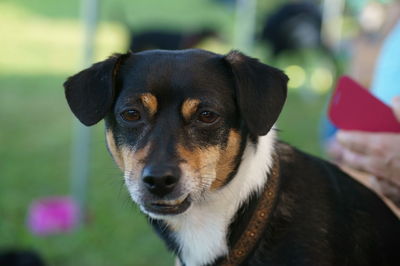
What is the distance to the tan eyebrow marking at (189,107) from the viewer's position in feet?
6.83

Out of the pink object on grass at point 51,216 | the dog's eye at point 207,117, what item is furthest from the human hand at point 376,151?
the pink object on grass at point 51,216

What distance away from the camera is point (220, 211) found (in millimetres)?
2162

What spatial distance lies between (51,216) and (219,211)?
2473mm

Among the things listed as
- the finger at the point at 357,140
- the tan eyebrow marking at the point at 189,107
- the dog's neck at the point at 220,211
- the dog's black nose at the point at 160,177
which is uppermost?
the tan eyebrow marking at the point at 189,107

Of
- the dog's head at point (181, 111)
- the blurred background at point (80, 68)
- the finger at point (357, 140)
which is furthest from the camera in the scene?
the blurred background at point (80, 68)

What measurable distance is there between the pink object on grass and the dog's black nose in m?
2.49

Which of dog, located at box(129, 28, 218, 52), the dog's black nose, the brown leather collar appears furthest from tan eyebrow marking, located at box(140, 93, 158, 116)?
dog, located at box(129, 28, 218, 52)

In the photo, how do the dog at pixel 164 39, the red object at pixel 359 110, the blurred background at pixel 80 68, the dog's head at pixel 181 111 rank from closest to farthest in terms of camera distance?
the dog's head at pixel 181 111
the red object at pixel 359 110
the blurred background at pixel 80 68
the dog at pixel 164 39

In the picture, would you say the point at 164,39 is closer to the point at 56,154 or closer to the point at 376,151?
the point at 56,154

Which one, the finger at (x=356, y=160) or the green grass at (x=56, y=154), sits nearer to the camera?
the finger at (x=356, y=160)

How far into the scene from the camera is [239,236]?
6.91ft

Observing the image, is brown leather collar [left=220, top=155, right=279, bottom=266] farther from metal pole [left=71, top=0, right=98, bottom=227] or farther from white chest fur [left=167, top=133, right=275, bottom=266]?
metal pole [left=71, top=0, right=98, bottom=227]

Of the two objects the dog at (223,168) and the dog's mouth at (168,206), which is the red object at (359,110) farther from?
the dog's mouth at (168,206)

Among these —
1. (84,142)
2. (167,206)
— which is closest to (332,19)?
(84,142)
